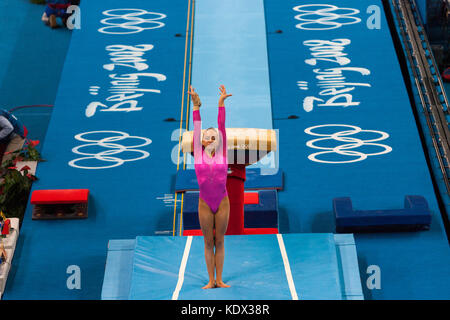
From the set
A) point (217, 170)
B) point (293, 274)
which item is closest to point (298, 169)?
point (293, 274)

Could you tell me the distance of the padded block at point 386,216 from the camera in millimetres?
7875

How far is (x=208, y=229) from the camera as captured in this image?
602 cm

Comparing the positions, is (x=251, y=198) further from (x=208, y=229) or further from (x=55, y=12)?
(x=55, y=12)

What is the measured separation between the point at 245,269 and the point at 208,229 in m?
0.80

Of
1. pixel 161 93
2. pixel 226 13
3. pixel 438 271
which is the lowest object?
pixel 438 271

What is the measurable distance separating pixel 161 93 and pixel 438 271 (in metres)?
4.48

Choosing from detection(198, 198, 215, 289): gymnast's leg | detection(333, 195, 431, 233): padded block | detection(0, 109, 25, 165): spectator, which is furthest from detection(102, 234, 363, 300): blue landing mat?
detection(0, 109, 25, 165): spectator

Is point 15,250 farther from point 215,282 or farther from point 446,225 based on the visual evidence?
point 446,225

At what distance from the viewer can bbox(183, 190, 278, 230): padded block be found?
7.79 meters

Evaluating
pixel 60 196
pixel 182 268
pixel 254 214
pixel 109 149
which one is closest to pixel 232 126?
pixel 109 149

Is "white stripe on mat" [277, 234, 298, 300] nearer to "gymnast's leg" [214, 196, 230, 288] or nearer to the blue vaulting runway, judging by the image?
the blue vaulting runway

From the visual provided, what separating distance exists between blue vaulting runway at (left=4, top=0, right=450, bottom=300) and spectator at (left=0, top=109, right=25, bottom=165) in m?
0.52

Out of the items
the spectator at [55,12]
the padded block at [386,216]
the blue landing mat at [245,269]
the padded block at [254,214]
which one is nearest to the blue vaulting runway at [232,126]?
the blue landing mat at [245,269]

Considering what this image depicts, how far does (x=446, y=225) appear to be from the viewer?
8.44 m
